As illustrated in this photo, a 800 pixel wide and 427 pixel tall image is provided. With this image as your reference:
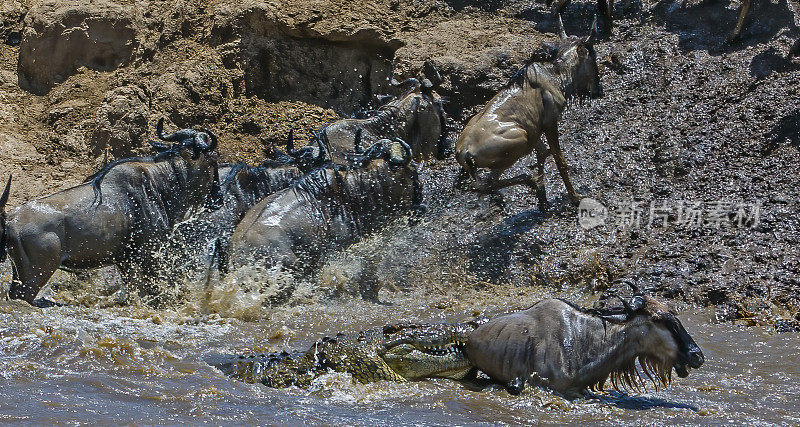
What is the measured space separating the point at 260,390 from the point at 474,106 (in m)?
7.00

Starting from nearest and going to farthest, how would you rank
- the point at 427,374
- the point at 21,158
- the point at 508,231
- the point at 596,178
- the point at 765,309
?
1. the point at 427,374
2. the point at 765,309
3. the point at 508,231
4. the point at 596,178
5. the point at 21,158

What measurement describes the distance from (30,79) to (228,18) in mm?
2747

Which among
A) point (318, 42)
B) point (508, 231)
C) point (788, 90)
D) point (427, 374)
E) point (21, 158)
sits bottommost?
point (427, 374)

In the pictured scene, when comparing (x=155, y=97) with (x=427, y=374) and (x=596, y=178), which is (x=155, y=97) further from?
(x=427, y=374)

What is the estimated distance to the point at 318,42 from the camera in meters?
12.3

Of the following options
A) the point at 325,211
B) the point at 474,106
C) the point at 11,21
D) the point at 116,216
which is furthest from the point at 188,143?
the point at 11,21

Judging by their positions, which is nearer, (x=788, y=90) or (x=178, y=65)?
(x=788, y=90)

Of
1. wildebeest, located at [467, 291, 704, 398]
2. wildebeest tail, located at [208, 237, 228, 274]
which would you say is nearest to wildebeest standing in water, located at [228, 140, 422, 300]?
wildebeest tail, located at [208, 237, 228, 274]

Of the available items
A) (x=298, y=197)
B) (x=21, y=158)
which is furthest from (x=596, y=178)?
(x=21, y=158)

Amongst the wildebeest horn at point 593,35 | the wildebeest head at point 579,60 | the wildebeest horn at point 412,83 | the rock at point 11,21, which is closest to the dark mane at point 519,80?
the wildebeest head at point 579,60

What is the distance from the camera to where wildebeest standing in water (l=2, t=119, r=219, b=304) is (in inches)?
272

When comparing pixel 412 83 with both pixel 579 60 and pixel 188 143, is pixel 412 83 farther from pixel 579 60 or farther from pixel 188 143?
pixel 188 143

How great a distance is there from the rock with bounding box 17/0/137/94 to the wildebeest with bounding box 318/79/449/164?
4.04 m

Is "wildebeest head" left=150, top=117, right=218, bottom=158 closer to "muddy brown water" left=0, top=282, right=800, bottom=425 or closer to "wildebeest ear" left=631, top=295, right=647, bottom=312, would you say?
"muddy brown water" left=0, top=282, right=800, bottom=425
